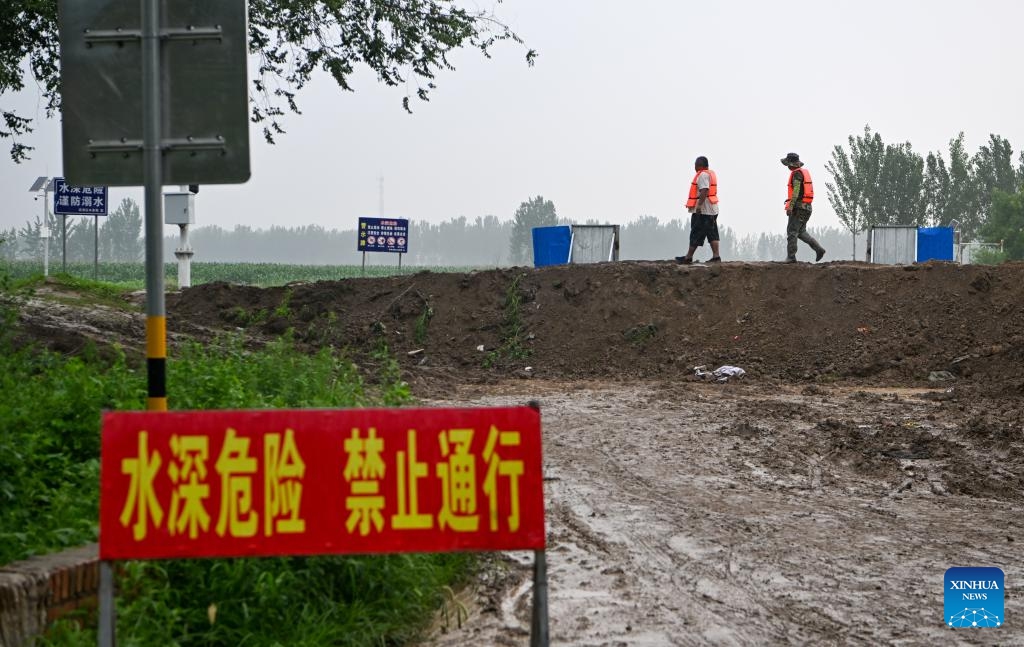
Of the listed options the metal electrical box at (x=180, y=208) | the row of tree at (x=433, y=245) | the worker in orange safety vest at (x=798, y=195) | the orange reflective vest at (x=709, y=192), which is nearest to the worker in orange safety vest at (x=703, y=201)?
the orange reflective vest at (x=709, y=192)

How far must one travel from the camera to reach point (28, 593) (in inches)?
168

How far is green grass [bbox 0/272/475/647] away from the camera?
4707 mm

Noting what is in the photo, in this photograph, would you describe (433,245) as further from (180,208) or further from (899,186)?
(180,208)

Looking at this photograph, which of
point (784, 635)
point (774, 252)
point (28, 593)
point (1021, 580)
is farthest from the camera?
point (774, 252)

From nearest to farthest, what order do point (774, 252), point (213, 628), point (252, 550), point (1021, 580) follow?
point (252, 550), point (213, 628), point (1021, 580), point (774, 252)

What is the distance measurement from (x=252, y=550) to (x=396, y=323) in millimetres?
17216

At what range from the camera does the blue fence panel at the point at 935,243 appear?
82.8 ft

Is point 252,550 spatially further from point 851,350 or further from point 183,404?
point 851,350

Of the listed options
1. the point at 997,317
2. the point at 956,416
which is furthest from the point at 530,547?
the point at 997,317

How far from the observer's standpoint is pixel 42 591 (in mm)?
4336

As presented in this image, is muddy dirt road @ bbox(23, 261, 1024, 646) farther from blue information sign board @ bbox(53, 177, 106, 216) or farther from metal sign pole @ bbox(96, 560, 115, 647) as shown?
blue information sign board @ bbox(53, 177, 106, 216)

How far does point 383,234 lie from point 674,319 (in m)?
14.8

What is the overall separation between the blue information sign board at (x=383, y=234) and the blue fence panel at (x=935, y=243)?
14.5 m

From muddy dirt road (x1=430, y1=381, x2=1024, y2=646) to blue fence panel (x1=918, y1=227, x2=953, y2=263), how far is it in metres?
12.7
